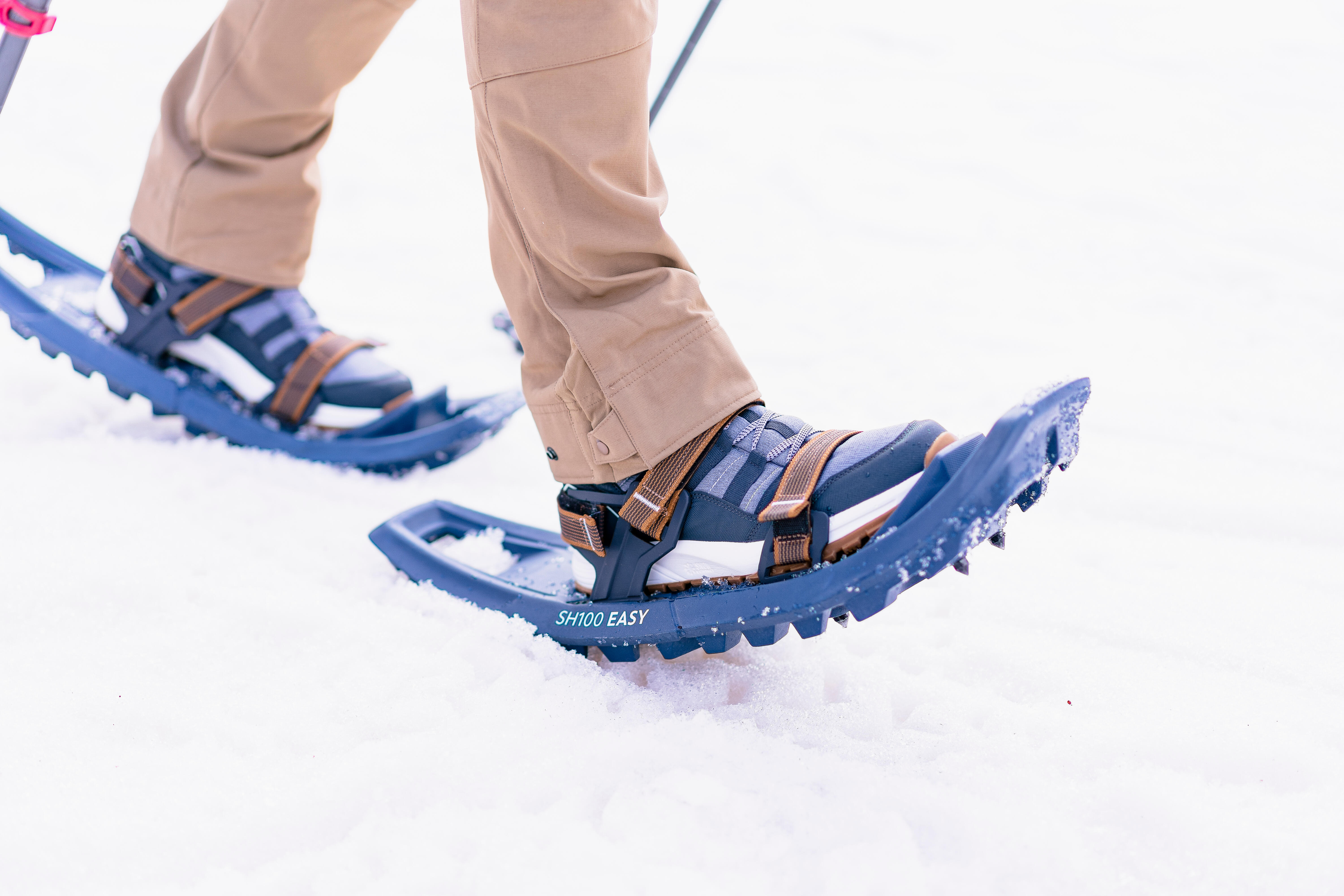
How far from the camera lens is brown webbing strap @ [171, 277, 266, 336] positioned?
171cm

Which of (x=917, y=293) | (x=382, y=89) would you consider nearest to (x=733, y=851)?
(x=917, y=293)

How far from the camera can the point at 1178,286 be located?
2994mm

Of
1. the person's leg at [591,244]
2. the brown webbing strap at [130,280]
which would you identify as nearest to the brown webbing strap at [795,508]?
the person's leg at [591,244]

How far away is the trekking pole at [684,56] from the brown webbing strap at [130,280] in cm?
99

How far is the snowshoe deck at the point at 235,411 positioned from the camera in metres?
1.72

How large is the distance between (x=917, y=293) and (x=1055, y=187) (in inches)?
50.5

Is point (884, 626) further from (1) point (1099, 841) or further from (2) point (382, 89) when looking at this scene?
(2) point (382, 89)

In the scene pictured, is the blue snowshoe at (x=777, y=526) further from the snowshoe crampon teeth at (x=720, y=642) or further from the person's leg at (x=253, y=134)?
the person's leg at (x=253, y=134)

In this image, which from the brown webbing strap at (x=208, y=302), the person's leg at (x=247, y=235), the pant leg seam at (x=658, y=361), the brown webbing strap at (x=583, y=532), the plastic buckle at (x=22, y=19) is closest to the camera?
the pant leg seam at (x=658, y=361)

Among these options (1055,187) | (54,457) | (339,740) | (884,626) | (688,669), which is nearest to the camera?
(339,740)

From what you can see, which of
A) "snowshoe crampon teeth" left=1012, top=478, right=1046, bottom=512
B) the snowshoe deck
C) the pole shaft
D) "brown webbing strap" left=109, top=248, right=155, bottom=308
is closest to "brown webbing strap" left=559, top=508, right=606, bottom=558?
"snowshoe crampon teeth" left=1012, top=478, right=1046, bottom=512

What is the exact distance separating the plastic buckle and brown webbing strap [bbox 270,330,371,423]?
639 millimetres

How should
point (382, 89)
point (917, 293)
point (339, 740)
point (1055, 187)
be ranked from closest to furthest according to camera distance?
1. point (339, 740)
2. point (917, 293)
3. point (1055, 187)
4. point (382, 89)

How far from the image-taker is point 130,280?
1726 millimetres
